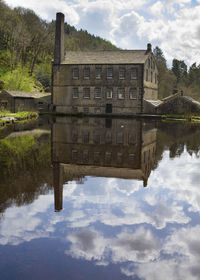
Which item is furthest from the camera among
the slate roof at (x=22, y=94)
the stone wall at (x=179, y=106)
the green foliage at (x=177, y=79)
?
the green foliage at (x=177, y=79)

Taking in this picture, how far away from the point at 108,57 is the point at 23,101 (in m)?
17.4

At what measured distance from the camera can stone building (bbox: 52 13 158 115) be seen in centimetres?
5147

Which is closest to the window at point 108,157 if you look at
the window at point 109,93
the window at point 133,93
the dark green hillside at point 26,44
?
the window at point 133,93

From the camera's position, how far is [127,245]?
5242 mm

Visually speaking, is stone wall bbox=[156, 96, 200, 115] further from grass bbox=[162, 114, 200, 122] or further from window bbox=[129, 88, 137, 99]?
window bbox=[129, 88, 137, 99]

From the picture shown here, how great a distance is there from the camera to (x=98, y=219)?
20.8ft

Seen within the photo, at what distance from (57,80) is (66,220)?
50.1 m

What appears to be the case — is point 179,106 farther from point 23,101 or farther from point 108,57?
point 23,101

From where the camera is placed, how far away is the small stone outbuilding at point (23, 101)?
47.2 metres

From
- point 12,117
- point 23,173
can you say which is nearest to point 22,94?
point 12,117

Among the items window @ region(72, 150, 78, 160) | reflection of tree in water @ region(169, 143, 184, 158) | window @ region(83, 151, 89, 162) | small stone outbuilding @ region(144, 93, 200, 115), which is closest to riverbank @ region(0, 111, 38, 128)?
window @ region(72, 150, 78, 160)

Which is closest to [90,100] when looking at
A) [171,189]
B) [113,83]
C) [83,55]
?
[113,83]

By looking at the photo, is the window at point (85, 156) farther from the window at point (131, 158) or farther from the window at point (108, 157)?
the window at point (131, 158)

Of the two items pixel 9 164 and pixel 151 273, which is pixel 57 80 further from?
pixel 151 273
